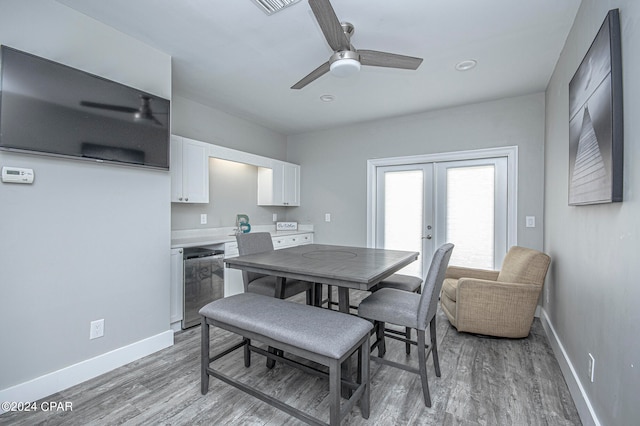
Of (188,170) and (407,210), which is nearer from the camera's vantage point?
(188,170)

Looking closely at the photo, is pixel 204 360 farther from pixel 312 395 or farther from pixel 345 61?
pixel 345 61

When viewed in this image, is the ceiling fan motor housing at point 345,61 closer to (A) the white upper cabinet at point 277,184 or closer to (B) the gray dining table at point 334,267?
(B) the gray dining table at point 334,267

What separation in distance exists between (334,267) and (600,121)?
64.9 inches

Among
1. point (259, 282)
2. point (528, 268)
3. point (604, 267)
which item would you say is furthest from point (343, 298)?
point (528, 268)

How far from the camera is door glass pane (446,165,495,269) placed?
11.9ft

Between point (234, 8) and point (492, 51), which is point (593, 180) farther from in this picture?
point (234, 8)

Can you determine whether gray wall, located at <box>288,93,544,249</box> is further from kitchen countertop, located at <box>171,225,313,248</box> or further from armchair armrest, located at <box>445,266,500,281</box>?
kitchen countertop, located at <box>171,225,313,248</box>

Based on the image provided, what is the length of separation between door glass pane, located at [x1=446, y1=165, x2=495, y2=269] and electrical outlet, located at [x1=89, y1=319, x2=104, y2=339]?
12.6 ft

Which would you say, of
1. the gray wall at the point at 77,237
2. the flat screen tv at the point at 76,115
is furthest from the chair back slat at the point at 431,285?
the flat screen tv at the point at 76,115

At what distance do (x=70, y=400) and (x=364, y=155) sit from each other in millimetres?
4106

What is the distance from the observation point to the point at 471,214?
12.1 feet

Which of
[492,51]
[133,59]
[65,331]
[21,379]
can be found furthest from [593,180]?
[21,379]

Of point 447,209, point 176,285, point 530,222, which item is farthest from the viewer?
point 447,209

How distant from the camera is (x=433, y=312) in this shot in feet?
6.38
